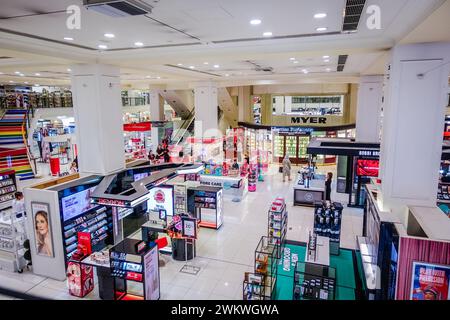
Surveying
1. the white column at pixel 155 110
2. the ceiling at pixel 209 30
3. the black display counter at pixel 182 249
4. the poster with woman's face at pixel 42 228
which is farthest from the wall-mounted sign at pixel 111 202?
the white column at pixel 155 110

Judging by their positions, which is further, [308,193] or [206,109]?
[206,109]

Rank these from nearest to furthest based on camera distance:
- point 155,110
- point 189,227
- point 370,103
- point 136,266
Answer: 1. point 136,266
2. point 189,227
3. point 370,103
4. point 155,110

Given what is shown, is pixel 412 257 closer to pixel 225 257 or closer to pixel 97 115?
pixel 225 257

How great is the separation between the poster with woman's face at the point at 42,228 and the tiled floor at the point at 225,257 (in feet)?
2.25

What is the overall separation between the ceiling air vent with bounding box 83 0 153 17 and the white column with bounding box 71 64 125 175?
465 centimetres

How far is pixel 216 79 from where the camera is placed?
15172 mm

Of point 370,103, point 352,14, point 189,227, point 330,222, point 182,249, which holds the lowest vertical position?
point 182,249

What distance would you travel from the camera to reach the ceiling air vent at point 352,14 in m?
4.03

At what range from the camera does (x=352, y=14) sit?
177 inches

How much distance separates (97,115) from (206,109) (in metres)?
7.70

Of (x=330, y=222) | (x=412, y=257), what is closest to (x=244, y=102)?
(x=330, y=222)

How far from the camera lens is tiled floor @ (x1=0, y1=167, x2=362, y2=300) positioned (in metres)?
6.59

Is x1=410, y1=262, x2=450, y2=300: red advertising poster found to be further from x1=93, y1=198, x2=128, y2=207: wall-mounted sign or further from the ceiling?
x1=93, y1=198, x2=128, y2=207: wall-mounted sign
